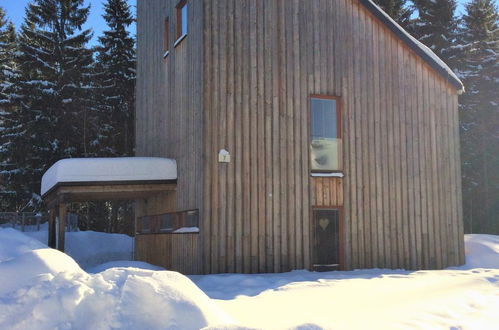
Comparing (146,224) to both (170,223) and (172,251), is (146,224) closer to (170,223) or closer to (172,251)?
(170,223)

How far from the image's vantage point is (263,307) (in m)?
6.61

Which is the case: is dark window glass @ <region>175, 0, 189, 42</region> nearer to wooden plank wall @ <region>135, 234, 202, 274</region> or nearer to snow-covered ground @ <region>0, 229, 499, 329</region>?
wooden plank wall @ <region>135, 234, 202, 274</region>

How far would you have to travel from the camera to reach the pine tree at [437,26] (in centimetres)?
3023

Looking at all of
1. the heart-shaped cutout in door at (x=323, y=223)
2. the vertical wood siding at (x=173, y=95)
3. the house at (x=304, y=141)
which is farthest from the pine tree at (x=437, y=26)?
the heart-shaped cutout in door at (x=323, y=223)

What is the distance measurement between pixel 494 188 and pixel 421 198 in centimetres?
1870

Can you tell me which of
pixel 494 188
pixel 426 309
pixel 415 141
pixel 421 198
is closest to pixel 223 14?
pixel 415 141

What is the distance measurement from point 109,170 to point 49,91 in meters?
17.7

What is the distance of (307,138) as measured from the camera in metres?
11.9

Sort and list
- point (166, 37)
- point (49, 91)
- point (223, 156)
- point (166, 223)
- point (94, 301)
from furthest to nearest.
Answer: point (49, 91), point (166, 37), point (166, 223), point (223, 156), point (94, 301)

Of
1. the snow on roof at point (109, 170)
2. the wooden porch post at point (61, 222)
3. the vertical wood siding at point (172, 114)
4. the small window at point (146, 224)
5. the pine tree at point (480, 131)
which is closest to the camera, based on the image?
the vertical wood siding at point (172, 114)

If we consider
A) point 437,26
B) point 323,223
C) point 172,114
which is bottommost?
point 323,223

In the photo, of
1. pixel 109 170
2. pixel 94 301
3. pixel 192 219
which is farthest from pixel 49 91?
pixel 94 301

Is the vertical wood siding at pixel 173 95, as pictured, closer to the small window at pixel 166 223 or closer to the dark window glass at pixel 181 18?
the dark window glass at pixel 181 18

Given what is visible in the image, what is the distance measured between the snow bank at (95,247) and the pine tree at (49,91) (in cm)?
491
